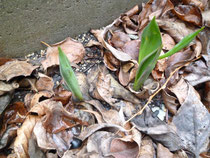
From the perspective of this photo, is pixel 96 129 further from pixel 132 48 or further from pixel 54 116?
pixel 132 48

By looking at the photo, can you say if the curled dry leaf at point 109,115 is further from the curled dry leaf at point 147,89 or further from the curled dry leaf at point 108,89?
the curled dry leaf at point 147,89

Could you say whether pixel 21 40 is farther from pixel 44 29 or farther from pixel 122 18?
pixel 122 18

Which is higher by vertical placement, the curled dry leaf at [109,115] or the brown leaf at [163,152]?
the curled dry leaf at [109,115]

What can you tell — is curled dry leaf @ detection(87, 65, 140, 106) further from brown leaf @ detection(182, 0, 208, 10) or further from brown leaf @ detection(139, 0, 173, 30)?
brown leaf @ detection(182, 0, 208, 10)

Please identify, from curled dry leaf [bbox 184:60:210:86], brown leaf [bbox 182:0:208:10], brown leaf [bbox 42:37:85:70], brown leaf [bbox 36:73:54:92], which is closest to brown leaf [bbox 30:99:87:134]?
brown leaf [bbox 36:73:54:92]

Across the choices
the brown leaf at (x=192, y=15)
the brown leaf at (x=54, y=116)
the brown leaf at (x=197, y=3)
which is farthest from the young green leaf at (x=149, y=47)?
the brown leaf at (x=197, y=3)

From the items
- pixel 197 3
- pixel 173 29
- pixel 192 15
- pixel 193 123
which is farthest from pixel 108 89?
pixel 197 3
